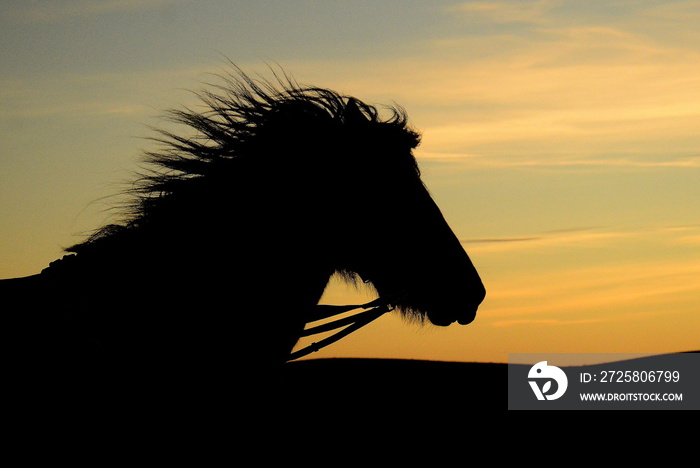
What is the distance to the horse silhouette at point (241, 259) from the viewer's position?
150 inches

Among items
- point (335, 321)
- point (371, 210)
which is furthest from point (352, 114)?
point (335, 321)

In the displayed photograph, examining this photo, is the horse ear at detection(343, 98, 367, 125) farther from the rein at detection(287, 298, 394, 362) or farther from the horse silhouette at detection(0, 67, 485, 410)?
the rein at detection(287, 298, 394, 362)

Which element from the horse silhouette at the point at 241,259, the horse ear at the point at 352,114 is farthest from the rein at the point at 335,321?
the horse ear at the point at 352,114

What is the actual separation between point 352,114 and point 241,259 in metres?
1.32

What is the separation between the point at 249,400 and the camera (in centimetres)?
405

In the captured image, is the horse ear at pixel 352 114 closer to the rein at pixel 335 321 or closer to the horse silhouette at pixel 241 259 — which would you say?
the horse silhouette at pixel 241 259

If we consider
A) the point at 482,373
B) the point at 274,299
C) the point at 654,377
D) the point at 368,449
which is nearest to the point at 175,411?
the point at 274,299

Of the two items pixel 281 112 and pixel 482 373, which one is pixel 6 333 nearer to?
pixel 281 112

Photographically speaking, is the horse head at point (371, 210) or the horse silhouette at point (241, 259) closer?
the horse silhouette at point (241, 259)

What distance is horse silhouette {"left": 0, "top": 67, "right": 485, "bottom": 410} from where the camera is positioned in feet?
12.5

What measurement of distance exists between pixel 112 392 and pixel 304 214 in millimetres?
1520

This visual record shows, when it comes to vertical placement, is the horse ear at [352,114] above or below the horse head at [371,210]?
above

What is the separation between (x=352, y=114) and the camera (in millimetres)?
4727

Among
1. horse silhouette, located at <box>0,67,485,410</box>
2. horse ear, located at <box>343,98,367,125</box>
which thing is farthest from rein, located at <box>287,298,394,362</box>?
horse ear, located at <box>343,98,367,125</box>
